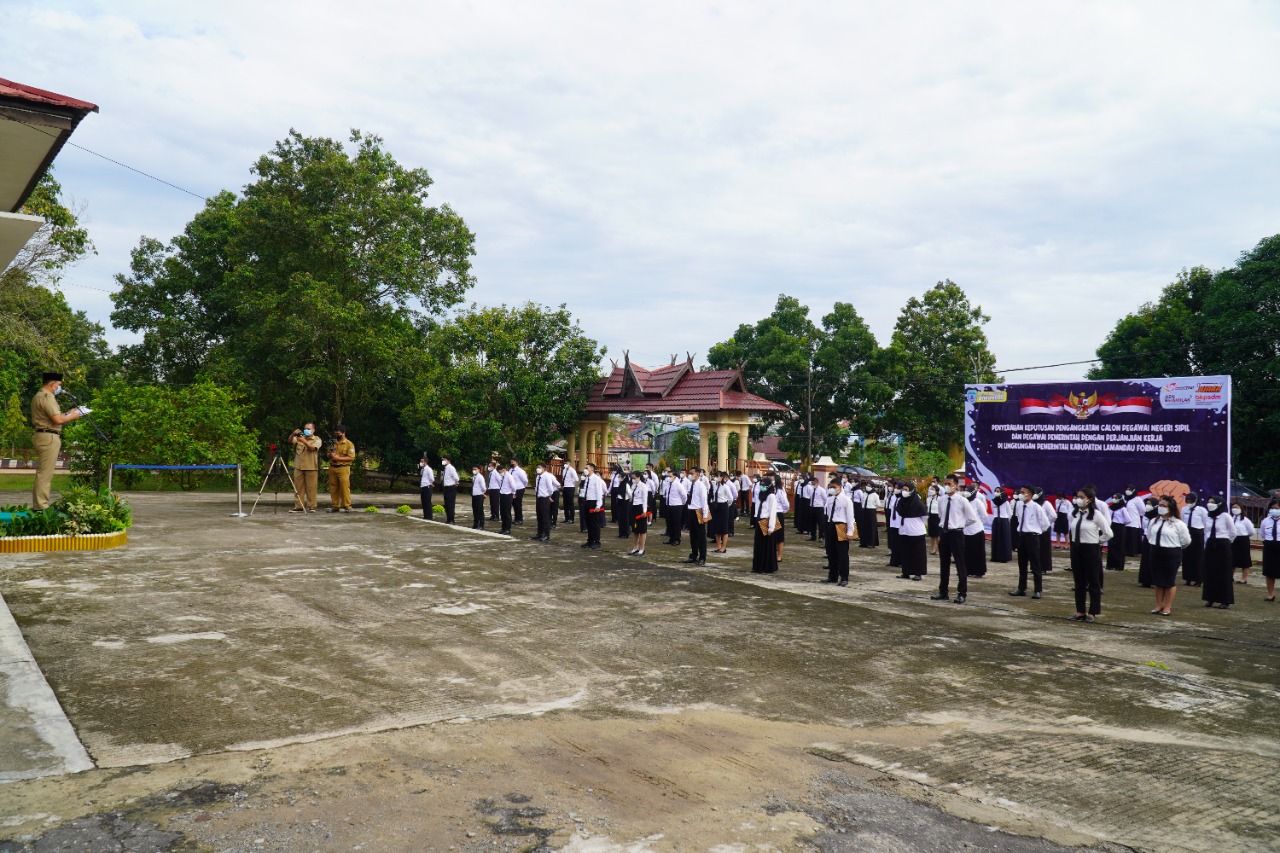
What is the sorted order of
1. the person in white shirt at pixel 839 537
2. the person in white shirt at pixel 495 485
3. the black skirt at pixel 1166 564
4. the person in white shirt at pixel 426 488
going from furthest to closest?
the person in white shirt at pixel 426 488 < the person in white shirt at pixel 495 485 < the person in white shirt at pixel 839 537 < the black skirt at pixel 1166 564

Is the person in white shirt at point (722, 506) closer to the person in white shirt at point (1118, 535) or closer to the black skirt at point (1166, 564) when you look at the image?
the person in white shirt at point (1118, 535)

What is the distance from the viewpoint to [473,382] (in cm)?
2777

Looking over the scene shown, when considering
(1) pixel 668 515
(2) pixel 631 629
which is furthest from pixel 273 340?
(2) pixel 631 629

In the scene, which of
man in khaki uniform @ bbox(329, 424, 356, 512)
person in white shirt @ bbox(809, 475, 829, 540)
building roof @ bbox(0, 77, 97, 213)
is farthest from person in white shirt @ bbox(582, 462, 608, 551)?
building roof @ bbox(0, 77, 97, 213)

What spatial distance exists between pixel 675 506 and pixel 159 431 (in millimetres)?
14914

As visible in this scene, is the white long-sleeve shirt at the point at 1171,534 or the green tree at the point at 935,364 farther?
the green tree at the point at 935,364

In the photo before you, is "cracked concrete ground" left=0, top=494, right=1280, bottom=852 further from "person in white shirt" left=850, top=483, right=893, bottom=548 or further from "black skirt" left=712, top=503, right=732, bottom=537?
"person in white shirt" left=850, top=483, right=893, bottom=548

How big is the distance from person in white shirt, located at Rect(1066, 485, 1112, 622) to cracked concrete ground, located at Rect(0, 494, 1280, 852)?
0.33m

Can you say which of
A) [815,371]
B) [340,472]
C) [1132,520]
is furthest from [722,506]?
[815,371]

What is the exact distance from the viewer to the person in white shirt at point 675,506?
56.5 feet

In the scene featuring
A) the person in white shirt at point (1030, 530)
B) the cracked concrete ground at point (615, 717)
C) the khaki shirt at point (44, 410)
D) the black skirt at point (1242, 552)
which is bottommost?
the cracked concrete ground at point (615, 717)

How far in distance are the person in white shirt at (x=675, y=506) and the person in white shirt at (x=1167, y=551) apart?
8.11 metres

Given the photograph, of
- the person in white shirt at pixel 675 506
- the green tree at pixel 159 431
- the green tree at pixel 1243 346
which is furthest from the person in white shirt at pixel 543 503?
the green tree at pixel 1243 346

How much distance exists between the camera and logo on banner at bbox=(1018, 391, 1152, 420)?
1769cm
